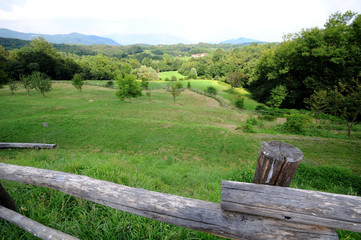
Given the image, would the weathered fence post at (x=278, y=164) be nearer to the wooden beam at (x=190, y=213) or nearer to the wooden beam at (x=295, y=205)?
the wooden beam at (x=295, y=205)

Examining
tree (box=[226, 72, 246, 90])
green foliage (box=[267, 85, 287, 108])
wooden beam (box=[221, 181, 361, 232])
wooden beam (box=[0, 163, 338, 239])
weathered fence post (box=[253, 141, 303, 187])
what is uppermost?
weathered fence post (box=[253, 141, 303, 187])

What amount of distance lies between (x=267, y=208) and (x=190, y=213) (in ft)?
2.46

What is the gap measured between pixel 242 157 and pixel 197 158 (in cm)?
309

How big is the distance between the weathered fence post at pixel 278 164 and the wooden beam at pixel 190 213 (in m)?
0.39

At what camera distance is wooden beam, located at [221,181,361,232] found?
1357 mm

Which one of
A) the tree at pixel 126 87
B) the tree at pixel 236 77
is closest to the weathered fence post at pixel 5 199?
the tree at pixel 126 87

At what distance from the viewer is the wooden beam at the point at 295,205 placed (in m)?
1.36

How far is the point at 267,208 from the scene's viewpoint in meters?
1.46

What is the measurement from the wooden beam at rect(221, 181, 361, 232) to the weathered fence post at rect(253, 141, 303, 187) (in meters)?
0.10

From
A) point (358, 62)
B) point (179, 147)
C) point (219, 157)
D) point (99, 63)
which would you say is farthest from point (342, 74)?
point (99, 63)

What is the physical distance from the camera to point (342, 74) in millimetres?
26062

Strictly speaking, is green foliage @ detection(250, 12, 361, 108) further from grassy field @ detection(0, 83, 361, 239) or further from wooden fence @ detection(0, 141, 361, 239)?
wooden fence @ detection(0, 141, 361, 239)

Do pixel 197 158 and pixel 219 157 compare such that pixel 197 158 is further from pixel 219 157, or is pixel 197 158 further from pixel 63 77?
pixel 63 77

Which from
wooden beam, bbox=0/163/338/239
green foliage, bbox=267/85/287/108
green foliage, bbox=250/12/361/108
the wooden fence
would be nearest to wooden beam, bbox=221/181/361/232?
the wooden fence
